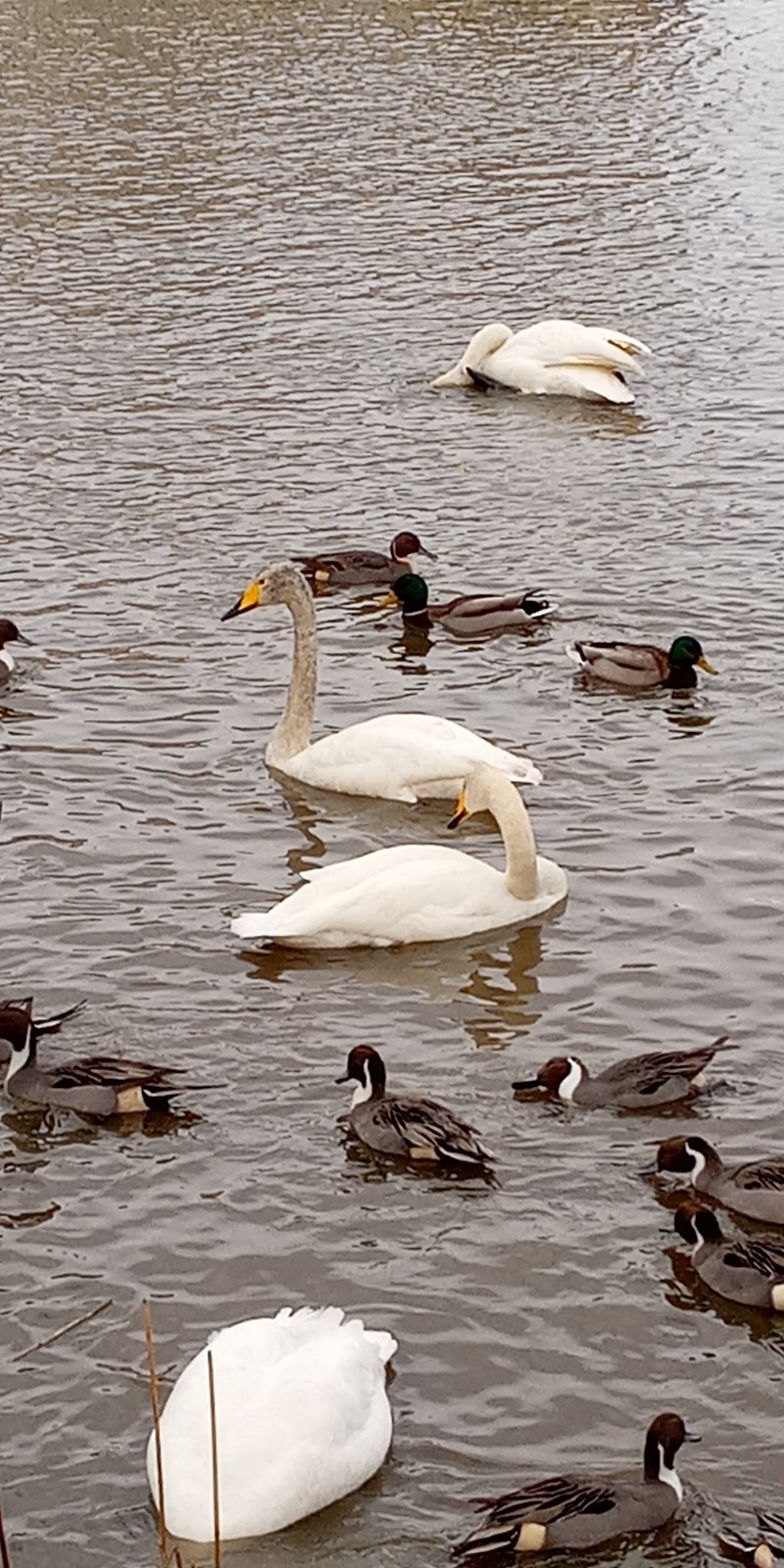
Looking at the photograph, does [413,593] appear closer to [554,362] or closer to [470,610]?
[470,610]

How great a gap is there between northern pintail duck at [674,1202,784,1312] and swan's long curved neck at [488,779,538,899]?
263 cm

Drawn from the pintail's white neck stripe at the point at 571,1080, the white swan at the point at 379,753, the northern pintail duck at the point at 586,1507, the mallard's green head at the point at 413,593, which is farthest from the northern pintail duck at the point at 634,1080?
the mallard's green head at the point at 413,593

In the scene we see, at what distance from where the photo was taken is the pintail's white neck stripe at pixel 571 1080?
9109 mm

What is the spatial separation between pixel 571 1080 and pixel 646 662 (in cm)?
438

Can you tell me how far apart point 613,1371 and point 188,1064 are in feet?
8.19

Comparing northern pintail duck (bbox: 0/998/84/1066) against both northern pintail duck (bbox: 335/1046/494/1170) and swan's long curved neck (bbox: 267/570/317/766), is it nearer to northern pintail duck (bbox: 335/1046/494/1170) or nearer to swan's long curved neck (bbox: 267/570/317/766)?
northern pintail duck (bbox: 335/1046/494/1170)

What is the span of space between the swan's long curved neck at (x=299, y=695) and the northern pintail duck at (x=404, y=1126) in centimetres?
354

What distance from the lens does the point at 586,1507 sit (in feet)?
22.5

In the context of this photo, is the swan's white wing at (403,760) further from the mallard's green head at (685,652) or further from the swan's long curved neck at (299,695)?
the mallard's green head at (685,652)

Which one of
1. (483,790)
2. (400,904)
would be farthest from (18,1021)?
(483,790)

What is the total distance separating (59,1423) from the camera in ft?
24.7

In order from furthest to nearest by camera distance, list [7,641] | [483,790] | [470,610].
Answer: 1. [470,610]
2. [7,641]
3. [483,790]

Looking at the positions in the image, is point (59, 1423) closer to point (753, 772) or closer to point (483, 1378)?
point (483, 1378)

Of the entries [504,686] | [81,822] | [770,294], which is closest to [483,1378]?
[81,822]
